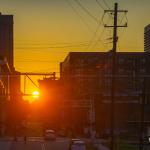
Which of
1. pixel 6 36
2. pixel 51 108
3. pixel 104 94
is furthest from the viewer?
pixel 6 36

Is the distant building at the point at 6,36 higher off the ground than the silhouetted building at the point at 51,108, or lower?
higher

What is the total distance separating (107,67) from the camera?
446 ft

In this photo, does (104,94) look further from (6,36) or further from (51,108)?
(6,36)

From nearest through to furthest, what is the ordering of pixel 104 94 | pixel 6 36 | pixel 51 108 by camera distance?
1. pixel 104 94
2. pixel 51 108
3. pixel 6 36

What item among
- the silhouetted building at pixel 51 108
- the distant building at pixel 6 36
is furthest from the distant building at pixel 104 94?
the distant building at pixel 6 36

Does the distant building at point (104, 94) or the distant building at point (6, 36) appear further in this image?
the distant building at point (6, 36)

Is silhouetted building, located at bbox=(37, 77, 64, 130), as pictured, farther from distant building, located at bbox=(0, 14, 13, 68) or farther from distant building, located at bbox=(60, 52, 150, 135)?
distant building, located at bbox=(0, 14, 13, 68)

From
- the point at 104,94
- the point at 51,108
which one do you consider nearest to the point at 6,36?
the point at 51,108

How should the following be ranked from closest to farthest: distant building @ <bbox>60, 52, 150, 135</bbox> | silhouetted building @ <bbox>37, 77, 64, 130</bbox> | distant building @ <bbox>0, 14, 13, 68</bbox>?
distant building @ <bbox>60, 52, 150, 135</bbox>, silhouetted building @ <bbox>37, 77, 64, 130</bbox>, distant building @ <bbox>0, 14, 13, 68</bbox>

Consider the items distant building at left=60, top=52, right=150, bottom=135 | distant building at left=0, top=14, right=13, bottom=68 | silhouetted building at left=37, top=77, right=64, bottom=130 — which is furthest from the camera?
distant building at left=0, top=14, right=13, bottom=68

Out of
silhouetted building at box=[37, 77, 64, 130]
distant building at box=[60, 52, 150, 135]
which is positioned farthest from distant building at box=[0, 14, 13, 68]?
silhouetted building at box=[37, 77, 64, 130]

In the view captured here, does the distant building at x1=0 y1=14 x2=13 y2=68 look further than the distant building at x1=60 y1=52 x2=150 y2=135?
Yes

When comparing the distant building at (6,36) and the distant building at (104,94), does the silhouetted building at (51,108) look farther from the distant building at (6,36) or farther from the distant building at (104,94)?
the distant building at (6,36)

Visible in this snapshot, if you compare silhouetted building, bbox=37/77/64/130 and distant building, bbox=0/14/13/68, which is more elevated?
distant building, bbox=0/14/13/68
